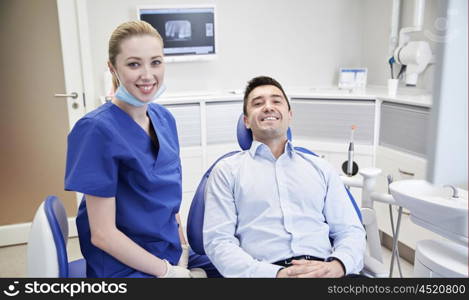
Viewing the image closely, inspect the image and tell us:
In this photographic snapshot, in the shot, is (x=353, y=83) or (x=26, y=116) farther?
(x=353, y=83)

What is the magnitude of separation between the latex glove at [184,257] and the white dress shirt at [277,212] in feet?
0.42

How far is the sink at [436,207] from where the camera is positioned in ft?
1.58

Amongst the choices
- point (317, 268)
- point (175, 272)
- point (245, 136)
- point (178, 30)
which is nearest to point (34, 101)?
point (178, 30)

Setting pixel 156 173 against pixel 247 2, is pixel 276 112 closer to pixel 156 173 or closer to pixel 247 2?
pixel 156 173

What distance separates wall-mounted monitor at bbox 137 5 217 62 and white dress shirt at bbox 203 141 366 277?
1.76 meters

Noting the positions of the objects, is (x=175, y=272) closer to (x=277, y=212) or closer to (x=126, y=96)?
(x=277, y=212)

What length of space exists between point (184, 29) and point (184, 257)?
2041 millimetres

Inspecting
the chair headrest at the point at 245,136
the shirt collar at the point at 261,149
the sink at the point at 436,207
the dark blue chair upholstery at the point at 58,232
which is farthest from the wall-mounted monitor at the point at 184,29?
the sink at the point at 436,207

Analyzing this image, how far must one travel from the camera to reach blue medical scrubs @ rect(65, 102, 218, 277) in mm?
1040

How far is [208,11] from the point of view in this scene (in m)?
2.93

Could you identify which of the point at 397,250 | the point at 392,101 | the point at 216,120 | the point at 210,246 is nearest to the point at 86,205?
the point at 210,246

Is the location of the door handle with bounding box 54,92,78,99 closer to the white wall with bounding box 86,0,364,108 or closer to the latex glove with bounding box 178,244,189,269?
the white wall with bounding box 86,0,364,108

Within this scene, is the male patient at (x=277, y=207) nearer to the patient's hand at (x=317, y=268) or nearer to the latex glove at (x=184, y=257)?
the patient's hand at (x=317, y=268)

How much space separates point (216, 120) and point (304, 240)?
1.66 m
